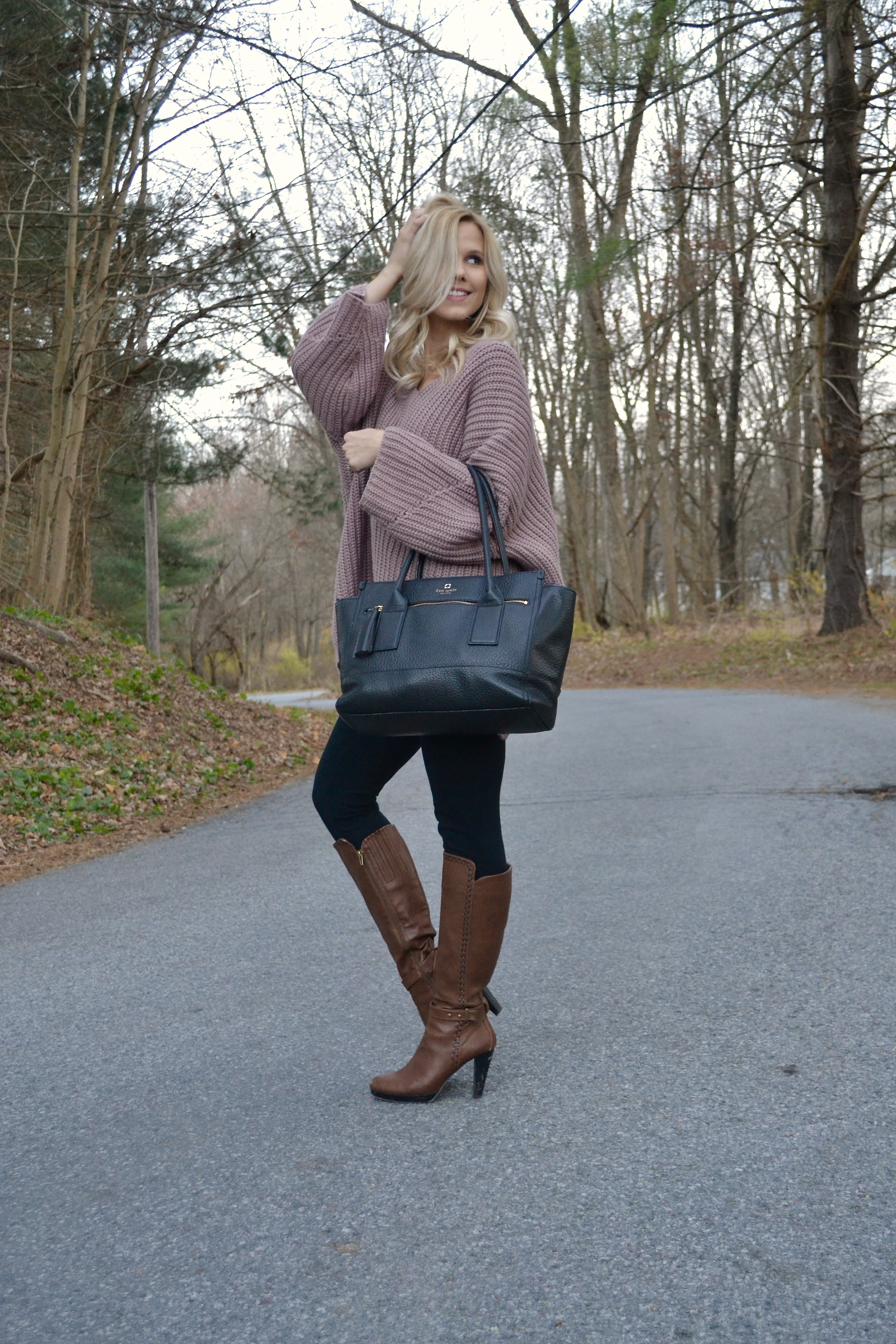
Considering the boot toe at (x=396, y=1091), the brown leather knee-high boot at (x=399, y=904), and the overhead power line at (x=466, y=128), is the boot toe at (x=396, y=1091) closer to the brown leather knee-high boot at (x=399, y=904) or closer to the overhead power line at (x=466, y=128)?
the brown leather knee-high boot at (x=399, y=904)

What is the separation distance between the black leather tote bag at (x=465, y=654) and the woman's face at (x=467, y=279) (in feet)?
1.51

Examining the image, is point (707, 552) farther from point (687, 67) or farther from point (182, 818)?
point (182, 818)

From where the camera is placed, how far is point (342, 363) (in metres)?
2.64

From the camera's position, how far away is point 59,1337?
1.63 metres

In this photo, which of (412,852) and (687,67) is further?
(687,67)

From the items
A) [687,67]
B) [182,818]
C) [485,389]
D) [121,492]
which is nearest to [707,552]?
[121,492]

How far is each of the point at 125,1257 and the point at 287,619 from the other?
53659 mm

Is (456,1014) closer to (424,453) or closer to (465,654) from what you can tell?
(465,654)

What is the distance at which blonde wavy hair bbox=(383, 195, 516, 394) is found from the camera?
8.36 ft

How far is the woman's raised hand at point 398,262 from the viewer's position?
263cm

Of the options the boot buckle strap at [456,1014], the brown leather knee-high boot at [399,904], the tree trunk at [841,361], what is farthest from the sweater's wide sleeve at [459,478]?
the tree trunk at [841,361]

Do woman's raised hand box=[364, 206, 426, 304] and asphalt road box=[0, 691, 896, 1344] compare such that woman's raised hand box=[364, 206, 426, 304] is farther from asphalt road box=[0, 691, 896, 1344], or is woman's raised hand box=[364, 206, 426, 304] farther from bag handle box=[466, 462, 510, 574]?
asphalt road box=[0, 691, 896, 1344]

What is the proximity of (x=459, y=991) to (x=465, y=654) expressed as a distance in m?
0.77

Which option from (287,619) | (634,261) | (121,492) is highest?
(634,261)
